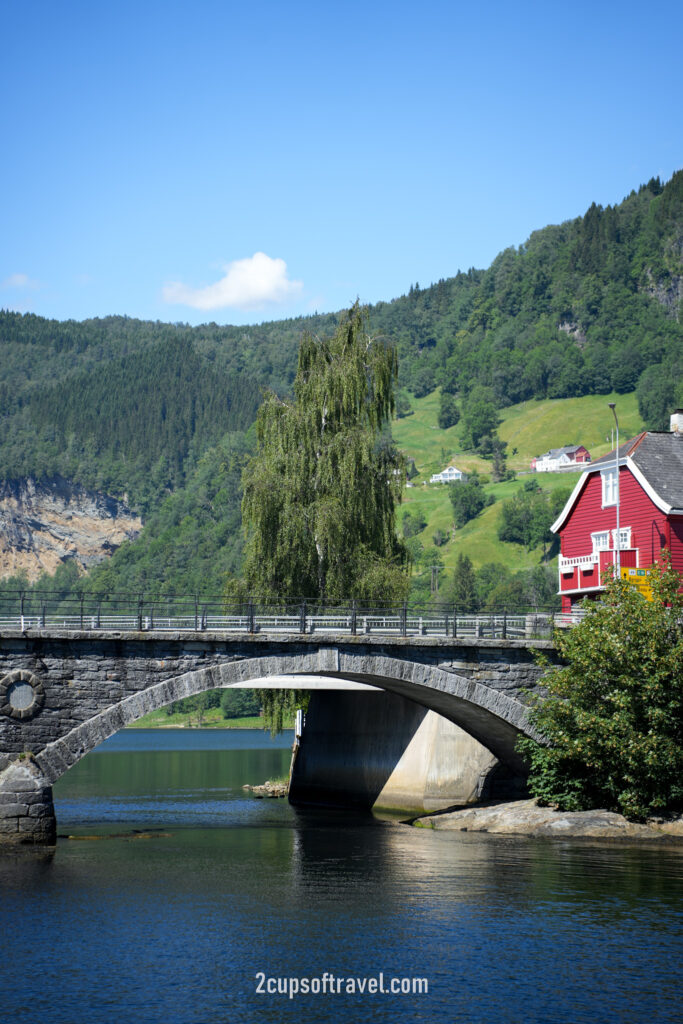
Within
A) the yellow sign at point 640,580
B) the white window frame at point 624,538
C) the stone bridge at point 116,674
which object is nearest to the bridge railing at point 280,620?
Result: the stone bridge at point 116,674

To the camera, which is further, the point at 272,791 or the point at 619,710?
the point at 272,791

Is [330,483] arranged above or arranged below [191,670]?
above

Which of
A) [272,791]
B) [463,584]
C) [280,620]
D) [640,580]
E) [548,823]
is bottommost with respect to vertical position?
[272,791]

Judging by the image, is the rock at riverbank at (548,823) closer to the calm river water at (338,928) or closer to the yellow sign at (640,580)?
the calm river water at (338,928)

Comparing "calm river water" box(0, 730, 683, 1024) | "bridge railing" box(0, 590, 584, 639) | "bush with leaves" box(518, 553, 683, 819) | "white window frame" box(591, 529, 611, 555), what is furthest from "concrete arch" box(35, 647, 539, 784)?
"white window frame" box(591, 529, 611, 555)

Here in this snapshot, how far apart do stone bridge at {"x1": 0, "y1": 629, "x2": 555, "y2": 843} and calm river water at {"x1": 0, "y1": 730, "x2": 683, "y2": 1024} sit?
104 inches

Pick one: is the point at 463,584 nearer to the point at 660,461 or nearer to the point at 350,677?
the point at 660,461

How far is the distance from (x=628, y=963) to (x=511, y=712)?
64.6ft

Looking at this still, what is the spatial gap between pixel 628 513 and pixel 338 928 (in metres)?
30.5

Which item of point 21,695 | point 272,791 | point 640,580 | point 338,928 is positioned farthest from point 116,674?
point 272,791

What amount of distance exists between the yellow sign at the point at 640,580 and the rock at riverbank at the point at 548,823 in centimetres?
844

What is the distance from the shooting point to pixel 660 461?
176 feet

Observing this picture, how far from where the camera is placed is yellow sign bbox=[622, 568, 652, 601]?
44500mm

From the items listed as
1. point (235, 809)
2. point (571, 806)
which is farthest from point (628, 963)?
point (235, 809)
